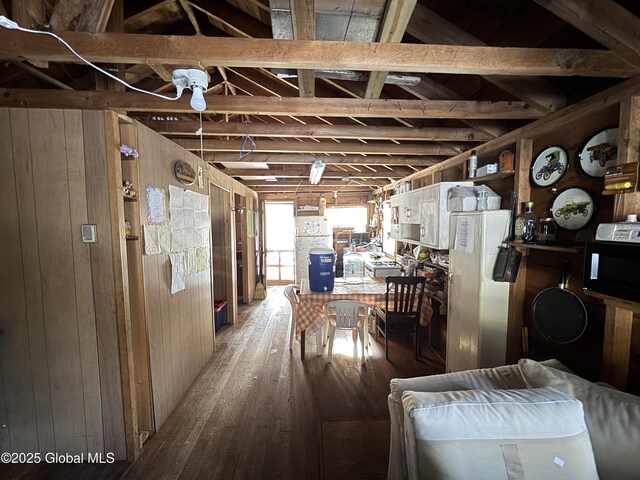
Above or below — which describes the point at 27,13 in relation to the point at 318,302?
above

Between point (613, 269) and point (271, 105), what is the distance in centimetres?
220

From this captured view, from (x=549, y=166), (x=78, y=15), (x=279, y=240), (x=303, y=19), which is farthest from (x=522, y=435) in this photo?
(x=279, y=240)

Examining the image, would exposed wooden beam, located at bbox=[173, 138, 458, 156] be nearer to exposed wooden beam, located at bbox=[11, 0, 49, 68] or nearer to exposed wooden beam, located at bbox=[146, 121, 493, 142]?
exposed wooden beam, located at bbox=[146, 121, 493, 142]

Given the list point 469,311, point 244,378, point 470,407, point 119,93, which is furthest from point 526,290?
point 119,93

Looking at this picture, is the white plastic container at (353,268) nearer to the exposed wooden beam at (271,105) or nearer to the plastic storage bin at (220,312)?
the plastic storage bin at (220,312)

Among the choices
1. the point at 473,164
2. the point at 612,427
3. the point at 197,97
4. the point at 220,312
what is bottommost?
the point at 220,312

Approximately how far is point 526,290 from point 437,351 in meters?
1.49

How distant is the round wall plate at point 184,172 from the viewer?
7.10ft

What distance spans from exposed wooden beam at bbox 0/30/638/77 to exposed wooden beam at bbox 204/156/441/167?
6.52 ft

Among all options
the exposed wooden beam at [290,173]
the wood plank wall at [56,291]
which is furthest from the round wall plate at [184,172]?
the exposed wooden beam at [290,173]

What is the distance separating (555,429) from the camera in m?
0.92

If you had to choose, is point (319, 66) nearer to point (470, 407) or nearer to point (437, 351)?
point (470, 407)

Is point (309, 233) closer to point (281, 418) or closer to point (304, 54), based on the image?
point (281, 418)

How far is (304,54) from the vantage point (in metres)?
1.28
